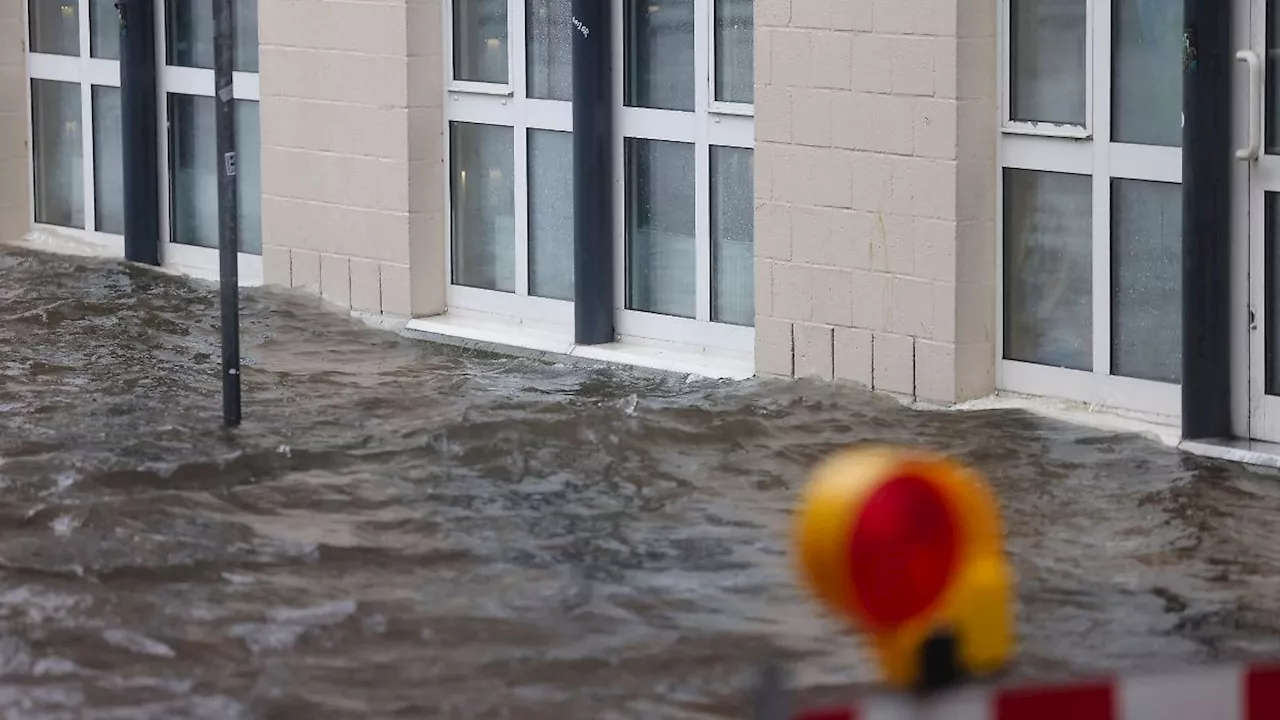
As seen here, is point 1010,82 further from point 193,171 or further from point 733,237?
point 193,171

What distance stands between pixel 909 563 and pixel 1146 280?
559 centimetres

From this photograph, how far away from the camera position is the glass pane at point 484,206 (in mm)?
9883

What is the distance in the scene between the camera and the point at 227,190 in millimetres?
7484

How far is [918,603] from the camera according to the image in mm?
2170

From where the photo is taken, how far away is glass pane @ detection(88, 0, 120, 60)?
1199cm

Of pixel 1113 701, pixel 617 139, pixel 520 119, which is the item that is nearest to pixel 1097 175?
pixel 617 139

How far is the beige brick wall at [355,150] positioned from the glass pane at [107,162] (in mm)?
1829

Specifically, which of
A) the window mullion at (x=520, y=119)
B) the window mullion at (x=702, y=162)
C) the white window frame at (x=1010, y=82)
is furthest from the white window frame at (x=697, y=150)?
the white window frame at (x=1010, y=82)

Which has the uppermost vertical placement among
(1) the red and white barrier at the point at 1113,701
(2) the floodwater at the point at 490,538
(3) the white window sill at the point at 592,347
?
(1) the red and white barrier at the point at 1113,701

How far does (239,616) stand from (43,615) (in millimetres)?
500

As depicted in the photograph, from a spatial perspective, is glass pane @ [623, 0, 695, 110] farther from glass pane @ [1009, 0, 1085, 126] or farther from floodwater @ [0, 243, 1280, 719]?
glass pane @ [1009, 0, 1085, 126]

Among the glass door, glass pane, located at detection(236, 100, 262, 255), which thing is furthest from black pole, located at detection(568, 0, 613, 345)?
the glass door

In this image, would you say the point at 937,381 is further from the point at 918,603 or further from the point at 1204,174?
the point at 918,603

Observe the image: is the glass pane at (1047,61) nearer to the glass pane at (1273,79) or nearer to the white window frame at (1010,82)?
the white window frame at (1010,82)
